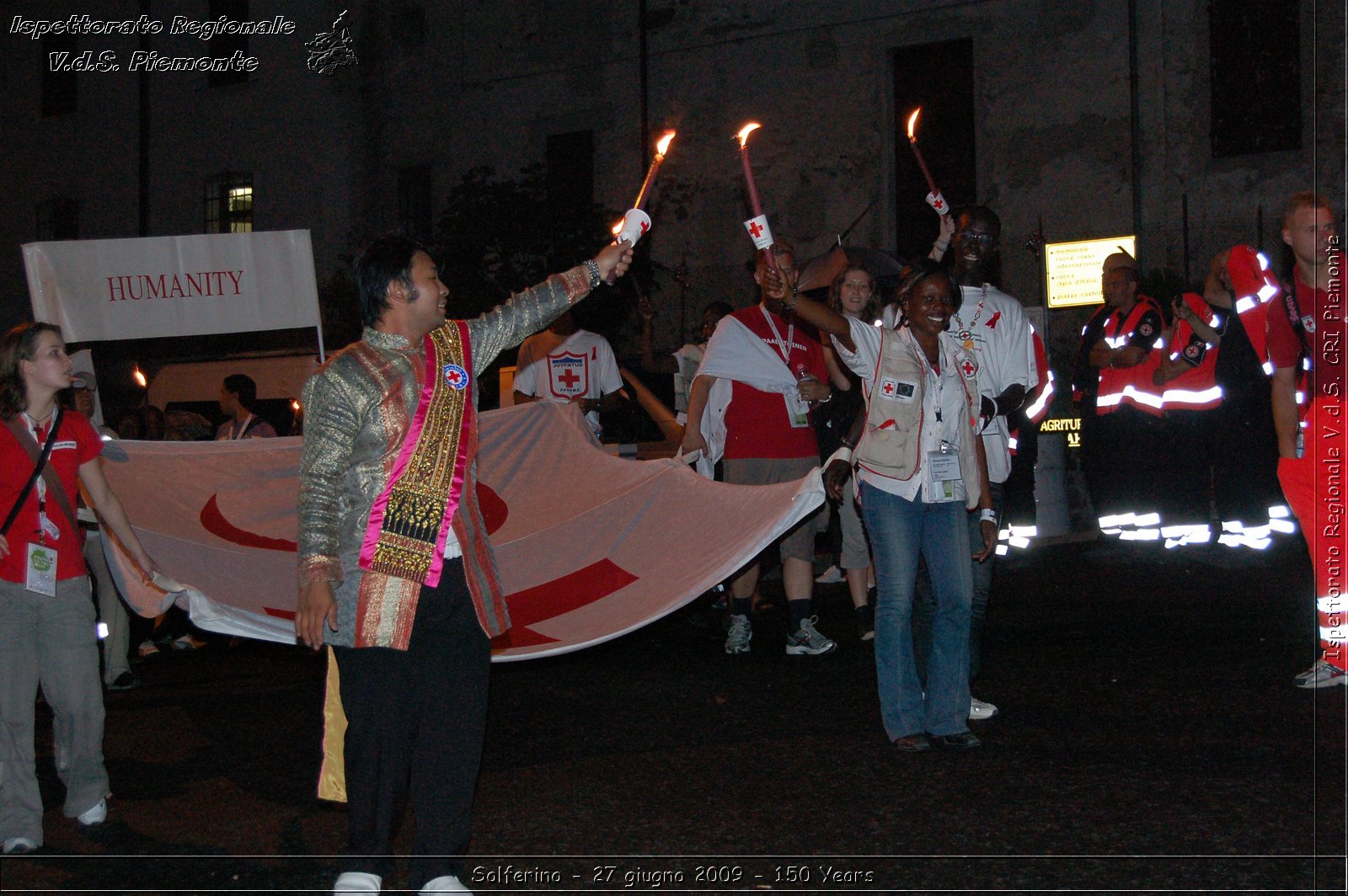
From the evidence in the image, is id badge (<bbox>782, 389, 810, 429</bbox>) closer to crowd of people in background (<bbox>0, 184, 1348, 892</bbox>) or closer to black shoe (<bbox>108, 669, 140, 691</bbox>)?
crowd of people in background (<bbox>0, 184, 1348, 892</bbox>)

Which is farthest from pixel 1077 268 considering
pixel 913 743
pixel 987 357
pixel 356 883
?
A: pixel 356 883

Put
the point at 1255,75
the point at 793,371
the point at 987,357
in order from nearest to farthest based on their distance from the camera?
the point at 987,357 → the point at 793,371 → the point at 1255,75

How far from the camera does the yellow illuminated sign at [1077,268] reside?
77.0ft

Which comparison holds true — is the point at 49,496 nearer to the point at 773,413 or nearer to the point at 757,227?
the point at 757,227

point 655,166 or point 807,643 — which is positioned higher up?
point 655,166

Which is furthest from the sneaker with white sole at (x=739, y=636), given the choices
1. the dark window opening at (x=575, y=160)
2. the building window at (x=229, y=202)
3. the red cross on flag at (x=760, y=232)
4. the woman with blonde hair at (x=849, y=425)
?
the building window at (x=229, y=202)

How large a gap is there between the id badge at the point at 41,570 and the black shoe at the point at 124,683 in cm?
332

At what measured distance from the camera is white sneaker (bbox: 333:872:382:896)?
401 centimetres

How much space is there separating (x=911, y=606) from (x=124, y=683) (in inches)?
209

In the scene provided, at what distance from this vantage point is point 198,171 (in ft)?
103

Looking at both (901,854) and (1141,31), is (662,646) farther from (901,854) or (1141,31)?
(1141,31)

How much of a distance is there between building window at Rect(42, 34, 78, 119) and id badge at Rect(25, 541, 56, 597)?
3095 cm

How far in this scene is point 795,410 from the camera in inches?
322

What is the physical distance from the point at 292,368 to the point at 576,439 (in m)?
17.4
